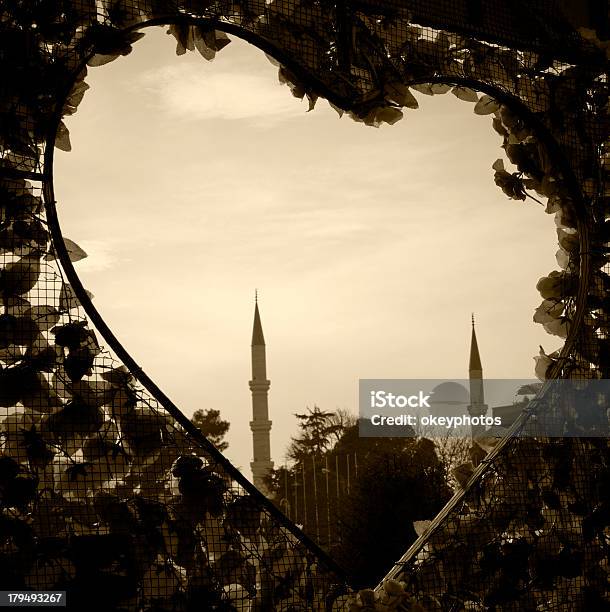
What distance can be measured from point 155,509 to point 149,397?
0.14 meters

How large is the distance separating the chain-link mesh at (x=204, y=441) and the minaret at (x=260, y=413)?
511 centimetres

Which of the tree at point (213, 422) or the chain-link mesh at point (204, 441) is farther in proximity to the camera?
the tree at point (213, 422)

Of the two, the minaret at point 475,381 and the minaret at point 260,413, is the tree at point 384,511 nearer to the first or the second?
the minaret at point 475,381

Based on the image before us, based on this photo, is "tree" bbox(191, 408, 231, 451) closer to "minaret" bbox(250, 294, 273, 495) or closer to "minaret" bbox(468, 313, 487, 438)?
"minaret" bbox(250, 294, 273, 495)

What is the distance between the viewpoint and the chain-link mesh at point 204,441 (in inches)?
36.3

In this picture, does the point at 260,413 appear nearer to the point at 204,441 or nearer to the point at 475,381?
the point at 475,381

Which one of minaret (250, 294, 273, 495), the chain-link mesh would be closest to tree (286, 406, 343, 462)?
minaret (250, 294, 273, 495)

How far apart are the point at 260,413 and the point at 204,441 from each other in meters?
5.80

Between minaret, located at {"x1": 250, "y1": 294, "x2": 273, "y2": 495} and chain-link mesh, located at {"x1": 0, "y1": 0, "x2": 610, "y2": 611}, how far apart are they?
511 cm

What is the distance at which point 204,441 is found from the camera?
98cm

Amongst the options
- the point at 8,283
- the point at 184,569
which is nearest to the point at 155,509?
the point at 184,569

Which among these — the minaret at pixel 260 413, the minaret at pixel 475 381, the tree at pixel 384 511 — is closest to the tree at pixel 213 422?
the minaret at pixel 260 413

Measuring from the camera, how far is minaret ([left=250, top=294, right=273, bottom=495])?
661 cm


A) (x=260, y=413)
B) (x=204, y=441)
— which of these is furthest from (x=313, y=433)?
(x=204, y=441)
